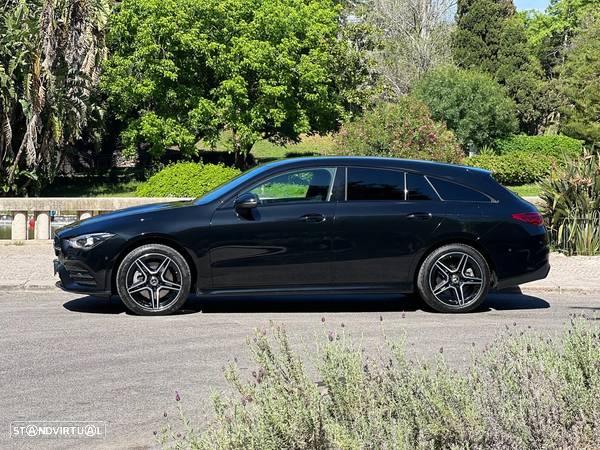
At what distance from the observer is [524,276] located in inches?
410

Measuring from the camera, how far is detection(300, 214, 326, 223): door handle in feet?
33.1

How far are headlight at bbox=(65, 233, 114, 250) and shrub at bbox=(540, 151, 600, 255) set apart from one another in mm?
8317

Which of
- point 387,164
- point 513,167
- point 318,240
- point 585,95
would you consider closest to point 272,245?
point 318,240

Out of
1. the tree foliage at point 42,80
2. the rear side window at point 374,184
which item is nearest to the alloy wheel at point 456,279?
the rear side window at point 374,184

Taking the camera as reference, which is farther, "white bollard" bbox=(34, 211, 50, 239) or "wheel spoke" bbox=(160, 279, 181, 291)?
"white bollard" bbox=(34, 211, 50, 239)

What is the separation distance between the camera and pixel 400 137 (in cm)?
2178

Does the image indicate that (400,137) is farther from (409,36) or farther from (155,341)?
(409,36)

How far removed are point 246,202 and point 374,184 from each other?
4.84ft

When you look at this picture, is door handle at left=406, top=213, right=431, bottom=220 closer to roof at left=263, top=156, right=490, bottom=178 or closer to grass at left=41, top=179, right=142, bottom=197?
roof at left=263, top=156, right=490, bottom=178

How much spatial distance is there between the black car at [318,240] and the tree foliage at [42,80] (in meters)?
27.0

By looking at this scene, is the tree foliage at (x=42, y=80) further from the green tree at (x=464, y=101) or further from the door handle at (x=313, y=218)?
the door handle at (x=313, y=218)

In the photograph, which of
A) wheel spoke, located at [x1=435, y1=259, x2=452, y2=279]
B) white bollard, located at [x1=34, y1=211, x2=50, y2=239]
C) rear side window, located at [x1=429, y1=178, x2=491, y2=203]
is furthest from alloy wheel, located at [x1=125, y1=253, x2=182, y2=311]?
white bollard, located at [x1=34, y1=211, x2=50, y2=239]

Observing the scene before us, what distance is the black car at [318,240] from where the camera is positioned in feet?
32.6

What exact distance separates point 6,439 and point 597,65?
173 ft
